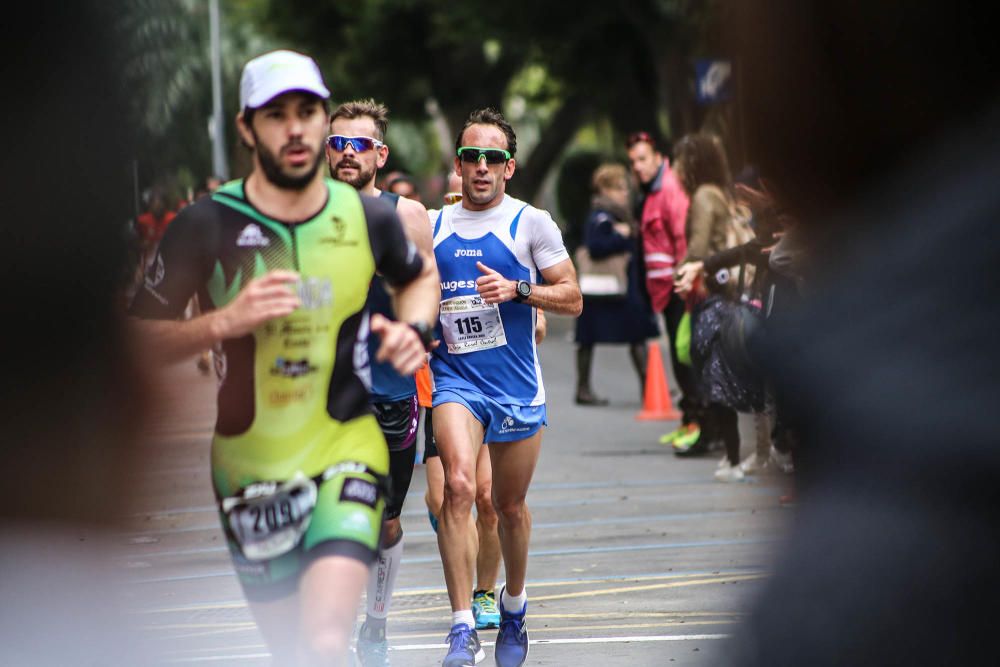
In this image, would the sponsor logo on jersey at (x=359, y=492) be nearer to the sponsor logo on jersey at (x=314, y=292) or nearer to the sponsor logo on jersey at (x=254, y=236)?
the sponsor logo on jersey at (x=314, y=292)

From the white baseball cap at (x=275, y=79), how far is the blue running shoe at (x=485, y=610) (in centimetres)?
341

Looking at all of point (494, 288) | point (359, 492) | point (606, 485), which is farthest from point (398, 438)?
point (606, 485)

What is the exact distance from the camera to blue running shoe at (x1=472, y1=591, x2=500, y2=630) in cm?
716

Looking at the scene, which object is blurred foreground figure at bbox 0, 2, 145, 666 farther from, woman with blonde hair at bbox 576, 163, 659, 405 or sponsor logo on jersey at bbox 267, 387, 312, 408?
woman with blonde hair at bbox 576, 163, 659, 405

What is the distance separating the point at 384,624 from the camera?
21.1 feet

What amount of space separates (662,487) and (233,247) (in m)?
7.05

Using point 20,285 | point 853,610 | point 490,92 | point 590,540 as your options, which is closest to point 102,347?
point 20,285

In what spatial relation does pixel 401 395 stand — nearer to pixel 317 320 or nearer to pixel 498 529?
pixel 498 529

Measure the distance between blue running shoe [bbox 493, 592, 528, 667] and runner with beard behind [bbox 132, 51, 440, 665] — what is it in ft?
7.09

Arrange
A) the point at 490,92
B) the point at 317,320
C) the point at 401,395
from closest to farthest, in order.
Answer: the point at 317,320, the point at 401,395, the point at 490,92

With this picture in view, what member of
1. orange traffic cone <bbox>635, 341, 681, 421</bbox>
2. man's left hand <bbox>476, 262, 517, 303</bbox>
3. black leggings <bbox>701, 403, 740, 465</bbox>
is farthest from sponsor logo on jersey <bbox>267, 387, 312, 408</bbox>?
orange traffic cone <bbox>635, 341, 681, 421</bbox>

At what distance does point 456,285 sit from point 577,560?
8.20 feet

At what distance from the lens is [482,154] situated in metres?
6.71

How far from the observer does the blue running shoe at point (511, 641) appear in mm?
6312
